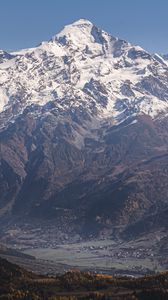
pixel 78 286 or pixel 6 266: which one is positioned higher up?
pixel 6 266

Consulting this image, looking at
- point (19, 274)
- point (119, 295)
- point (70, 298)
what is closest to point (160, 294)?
point (119, 295)

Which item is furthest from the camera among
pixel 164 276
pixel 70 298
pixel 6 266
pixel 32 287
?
pixel 6 266

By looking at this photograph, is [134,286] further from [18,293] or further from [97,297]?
[18,293]

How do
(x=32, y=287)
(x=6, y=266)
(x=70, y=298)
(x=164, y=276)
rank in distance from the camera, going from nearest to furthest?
(x=70, y=298)
(x=32, y=287)
(x=164, y=276)
(x=6, y=266)

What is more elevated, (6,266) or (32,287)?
(6,266)

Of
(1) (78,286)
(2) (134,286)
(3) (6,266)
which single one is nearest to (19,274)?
(3) (6,266)

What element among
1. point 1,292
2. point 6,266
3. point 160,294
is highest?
point 6,266

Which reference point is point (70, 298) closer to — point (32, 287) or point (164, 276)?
point (32, 287)

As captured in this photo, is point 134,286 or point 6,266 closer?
point 134,286

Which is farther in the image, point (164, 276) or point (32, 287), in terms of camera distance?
point (164, 276)
